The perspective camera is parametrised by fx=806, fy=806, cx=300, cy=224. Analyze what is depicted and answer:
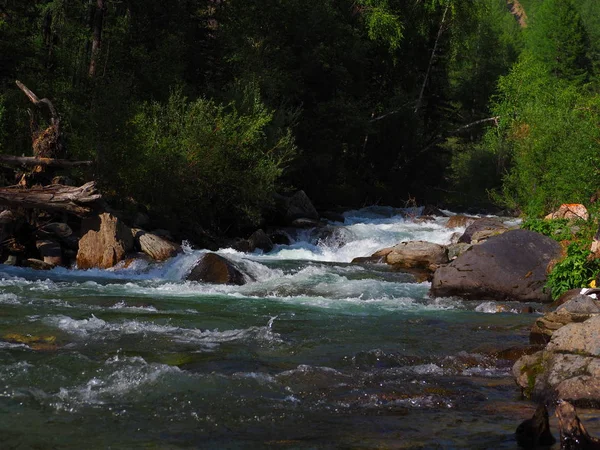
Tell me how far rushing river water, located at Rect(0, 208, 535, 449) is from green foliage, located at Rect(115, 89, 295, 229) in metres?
6.50

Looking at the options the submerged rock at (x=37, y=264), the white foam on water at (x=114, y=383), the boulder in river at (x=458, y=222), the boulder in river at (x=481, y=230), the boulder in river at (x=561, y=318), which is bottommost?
the submerged rock at (x=37, y=264)

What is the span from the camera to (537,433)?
682 centimetres

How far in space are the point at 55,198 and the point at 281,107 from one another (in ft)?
42.9

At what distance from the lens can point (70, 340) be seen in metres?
10.8

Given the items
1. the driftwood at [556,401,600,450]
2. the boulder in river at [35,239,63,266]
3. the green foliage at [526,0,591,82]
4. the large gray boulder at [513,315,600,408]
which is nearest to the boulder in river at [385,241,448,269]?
the boulder in river at [35,239,63,266]

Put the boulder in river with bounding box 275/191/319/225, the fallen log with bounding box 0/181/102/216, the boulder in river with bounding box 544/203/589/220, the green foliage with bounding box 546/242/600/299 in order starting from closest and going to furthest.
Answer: the green foliage with bounding box 546/242/600/299
the fallen log with bounding box 0/181/102/216
the boulder in river with bounding box 544/203/589/220
the boulder in river with bounding box 275/191/319/225

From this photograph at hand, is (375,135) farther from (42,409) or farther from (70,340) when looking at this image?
(42,409)

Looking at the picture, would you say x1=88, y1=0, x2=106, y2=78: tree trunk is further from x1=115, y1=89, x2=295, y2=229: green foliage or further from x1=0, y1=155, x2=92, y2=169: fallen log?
x1=0, y1=155, x2=92, y2=169: fallen log

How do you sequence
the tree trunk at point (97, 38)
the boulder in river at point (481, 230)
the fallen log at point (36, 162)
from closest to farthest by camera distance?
1. the fallen log at point (36, 162)
2. the boulder in river at point (481, 230)
3. the tree trunk at point (97, 38)

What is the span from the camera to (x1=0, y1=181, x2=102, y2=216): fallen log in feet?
62.4

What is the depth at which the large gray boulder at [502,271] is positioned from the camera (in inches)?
633

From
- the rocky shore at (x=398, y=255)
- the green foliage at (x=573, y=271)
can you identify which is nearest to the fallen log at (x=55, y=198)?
the rocky shore at (x=398, y=255)

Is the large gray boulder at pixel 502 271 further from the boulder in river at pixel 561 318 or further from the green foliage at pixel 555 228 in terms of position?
the boulder in river at pixel 561 318

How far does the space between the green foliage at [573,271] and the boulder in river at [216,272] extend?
6.62 meters
